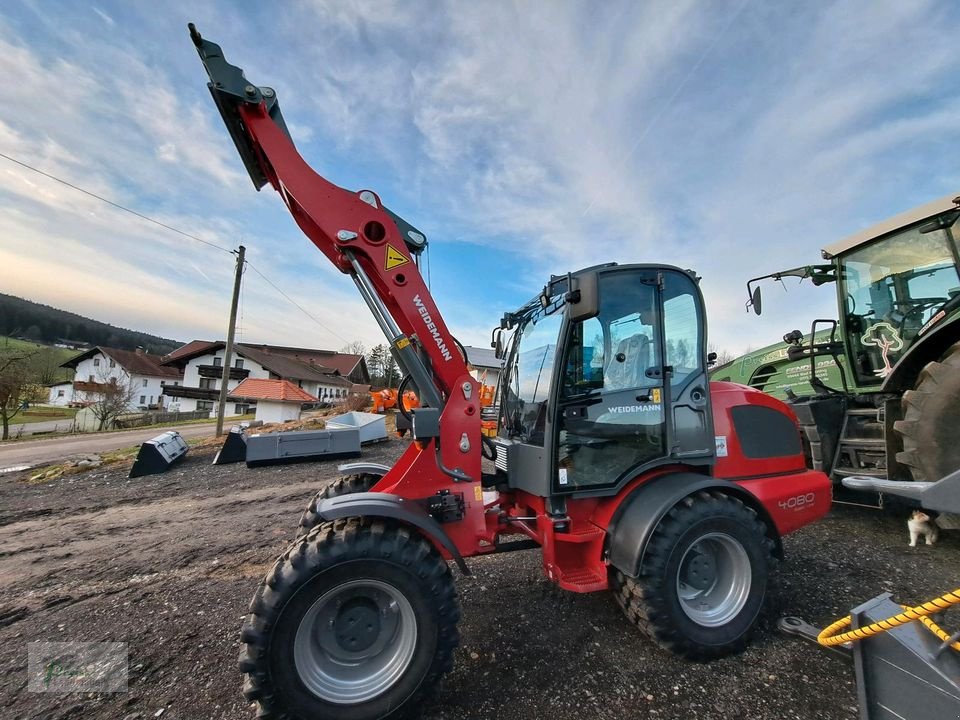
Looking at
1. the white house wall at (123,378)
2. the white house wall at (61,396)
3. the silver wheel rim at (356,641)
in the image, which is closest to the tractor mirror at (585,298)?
the silver wheel rim at (356,641)

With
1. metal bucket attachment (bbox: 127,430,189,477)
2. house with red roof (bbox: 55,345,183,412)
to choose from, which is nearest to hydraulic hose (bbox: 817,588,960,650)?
metal bucket attachment (bbox: 127,430,189,477)

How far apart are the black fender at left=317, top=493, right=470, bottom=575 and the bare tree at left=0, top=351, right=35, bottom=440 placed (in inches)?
1148

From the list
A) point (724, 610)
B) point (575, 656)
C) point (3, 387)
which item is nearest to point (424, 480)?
point (575, 656)

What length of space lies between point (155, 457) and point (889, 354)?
11.7 m

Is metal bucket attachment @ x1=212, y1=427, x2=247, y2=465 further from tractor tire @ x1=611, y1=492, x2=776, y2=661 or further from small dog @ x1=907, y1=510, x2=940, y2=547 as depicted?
small dog @ x1=907, y1=510, x2=940, y2=547

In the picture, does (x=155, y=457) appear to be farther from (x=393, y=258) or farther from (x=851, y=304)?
(x=851, y=304)

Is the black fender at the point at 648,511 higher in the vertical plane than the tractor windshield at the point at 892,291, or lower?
lower

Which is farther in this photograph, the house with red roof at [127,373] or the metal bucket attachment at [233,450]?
the house with red roof at [127,373]

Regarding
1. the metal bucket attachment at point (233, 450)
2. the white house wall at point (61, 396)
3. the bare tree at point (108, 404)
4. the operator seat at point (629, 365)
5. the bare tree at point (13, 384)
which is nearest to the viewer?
the operator seat at point (629, 365)

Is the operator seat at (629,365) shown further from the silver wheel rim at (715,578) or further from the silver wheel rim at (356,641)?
the silver wheel rim at (356,641)

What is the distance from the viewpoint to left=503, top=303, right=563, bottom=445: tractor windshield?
2.92 m

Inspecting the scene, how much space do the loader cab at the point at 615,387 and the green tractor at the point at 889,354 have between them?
163 cm

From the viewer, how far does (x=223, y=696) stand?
2277 mm

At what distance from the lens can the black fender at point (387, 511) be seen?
2213 millimetres
